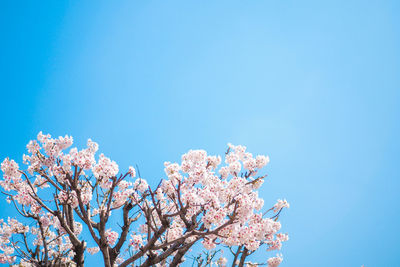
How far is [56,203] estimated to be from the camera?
661 cm

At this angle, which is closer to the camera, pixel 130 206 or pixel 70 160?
pixel 70 160

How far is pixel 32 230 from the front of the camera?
430 inches

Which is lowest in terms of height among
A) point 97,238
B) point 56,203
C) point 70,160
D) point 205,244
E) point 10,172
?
point 205,244

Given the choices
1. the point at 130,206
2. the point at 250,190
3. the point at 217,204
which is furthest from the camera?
the point at 250,190

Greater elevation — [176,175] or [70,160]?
[70,160]

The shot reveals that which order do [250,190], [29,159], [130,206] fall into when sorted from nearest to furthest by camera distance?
[29,159], [130,206], [250,190]

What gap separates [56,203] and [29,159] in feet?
6.21

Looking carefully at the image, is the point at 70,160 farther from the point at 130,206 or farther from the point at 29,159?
the point at 130,206

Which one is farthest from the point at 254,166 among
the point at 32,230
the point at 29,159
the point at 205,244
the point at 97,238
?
the point at 32,230

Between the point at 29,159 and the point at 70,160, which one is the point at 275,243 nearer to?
the point at 70,160

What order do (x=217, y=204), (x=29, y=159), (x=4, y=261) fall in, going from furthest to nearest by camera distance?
(x=4, y=261)
(x=29, y=159)
(x=217, y=204)

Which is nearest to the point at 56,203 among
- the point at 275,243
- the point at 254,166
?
the point at 254,166

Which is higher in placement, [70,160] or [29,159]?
[29,159]

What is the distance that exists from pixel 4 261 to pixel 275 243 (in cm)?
1131
